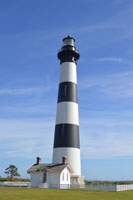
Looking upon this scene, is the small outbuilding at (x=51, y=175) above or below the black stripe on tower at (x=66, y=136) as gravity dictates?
below

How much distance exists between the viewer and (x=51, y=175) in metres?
28.9

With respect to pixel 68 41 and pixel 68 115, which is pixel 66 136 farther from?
pixel 68 41

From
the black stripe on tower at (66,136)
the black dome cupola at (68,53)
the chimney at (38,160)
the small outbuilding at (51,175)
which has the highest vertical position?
the black dome cupola at (68,53)

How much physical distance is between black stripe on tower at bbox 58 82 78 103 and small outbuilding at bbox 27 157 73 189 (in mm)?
8459

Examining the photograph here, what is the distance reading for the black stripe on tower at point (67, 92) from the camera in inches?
1297

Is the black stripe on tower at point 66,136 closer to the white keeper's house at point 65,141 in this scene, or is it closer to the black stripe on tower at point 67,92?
the white keeper's house at point 65,141

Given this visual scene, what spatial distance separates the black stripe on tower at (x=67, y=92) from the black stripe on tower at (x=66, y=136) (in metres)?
3.92

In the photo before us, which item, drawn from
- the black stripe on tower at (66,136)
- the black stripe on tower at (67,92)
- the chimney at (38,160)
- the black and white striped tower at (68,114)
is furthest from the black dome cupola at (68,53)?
the chimney at (38,160)

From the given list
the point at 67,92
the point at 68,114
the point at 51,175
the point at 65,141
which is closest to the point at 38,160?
the point at 51,175

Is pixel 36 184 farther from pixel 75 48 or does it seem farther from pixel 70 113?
pixel 75 48

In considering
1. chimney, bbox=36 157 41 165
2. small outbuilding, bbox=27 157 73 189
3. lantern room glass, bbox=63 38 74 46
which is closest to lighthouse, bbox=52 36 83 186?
lantern room glass, bbox=63 38 74 46

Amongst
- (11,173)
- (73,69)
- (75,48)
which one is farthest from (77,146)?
(11,173)

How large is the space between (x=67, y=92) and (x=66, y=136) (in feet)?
20.7

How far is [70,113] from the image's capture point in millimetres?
32188
